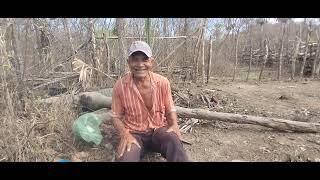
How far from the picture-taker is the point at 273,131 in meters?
5.41

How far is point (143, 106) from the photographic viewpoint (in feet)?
11.8

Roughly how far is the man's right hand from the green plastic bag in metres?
0.99

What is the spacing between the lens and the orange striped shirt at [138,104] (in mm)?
3588

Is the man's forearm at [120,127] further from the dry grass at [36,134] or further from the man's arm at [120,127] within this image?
the dry grass at [36,134]

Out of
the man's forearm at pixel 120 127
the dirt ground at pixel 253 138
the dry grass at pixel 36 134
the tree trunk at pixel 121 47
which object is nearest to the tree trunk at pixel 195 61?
the dirt ground at pixel 253 138

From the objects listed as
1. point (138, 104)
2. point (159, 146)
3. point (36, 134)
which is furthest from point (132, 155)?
point (36, 134)

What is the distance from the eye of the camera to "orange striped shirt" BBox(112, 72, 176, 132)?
141 inches

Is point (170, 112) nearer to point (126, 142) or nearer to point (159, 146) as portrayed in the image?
point (159, 146)

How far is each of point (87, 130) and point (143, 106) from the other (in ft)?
3.55

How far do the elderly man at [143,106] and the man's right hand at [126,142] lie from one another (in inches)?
1.2

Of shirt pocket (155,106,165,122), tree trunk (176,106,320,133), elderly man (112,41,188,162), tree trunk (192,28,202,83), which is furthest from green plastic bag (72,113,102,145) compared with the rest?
tree trunk (192,28,202,83)

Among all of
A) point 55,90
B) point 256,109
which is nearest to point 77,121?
point 55,90

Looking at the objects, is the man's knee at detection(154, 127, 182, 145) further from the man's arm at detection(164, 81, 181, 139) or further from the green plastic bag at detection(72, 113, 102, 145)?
A: the green plastic bag at detection(72, 113, 102, 145)
